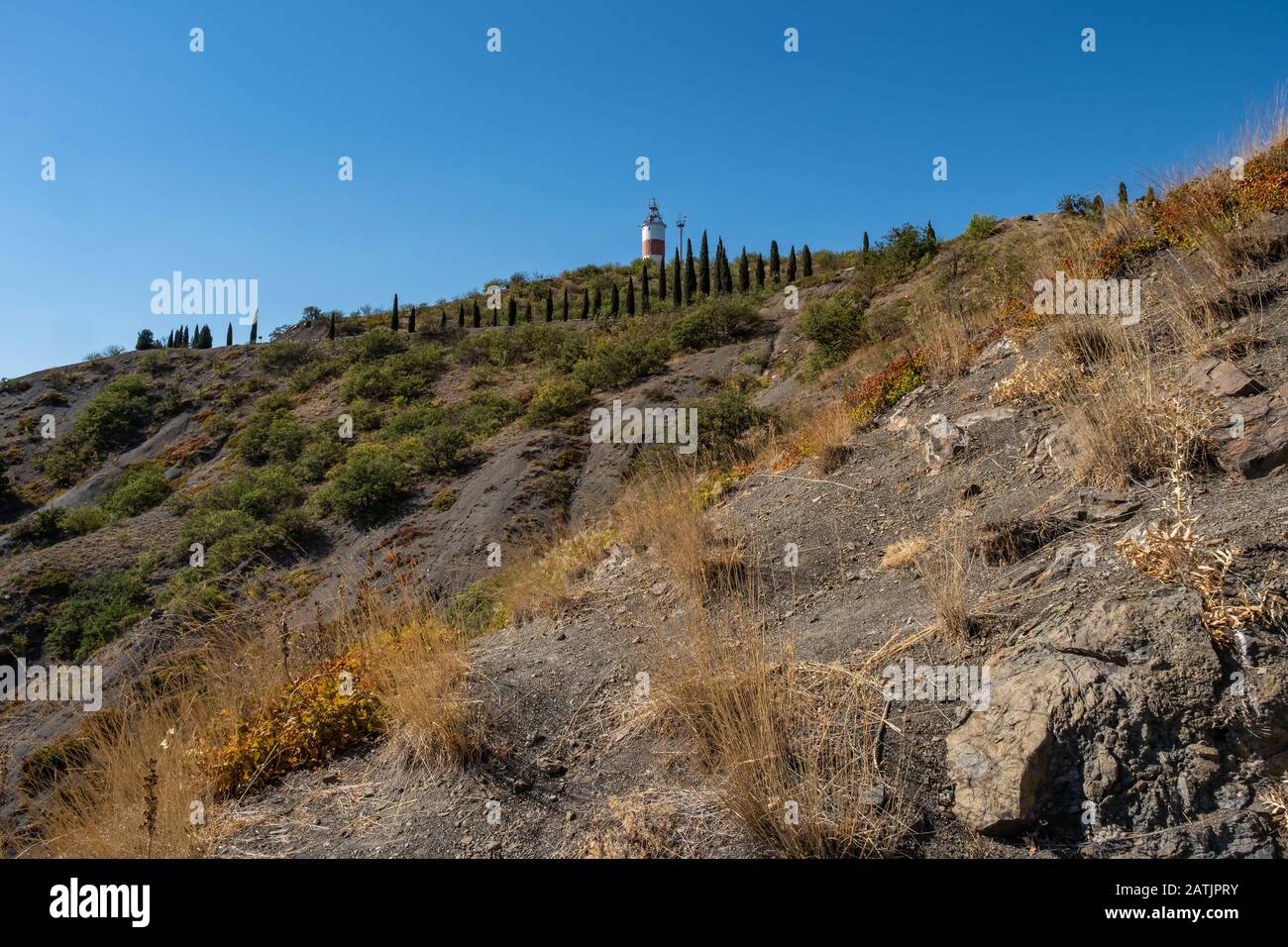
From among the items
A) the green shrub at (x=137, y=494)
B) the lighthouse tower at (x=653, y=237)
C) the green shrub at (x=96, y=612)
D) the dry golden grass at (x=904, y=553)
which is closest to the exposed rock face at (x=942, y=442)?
the dry golden grass at (x=904, y=553)

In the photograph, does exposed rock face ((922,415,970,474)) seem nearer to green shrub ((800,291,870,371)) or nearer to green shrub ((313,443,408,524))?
green shrub ((800,291,870,371))

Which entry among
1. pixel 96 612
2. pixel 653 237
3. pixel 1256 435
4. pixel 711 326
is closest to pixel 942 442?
pixel 1256 435

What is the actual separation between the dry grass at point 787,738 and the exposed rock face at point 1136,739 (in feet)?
1.25

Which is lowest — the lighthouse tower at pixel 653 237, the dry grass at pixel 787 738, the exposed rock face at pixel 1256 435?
the dry grass at pixel 787 738

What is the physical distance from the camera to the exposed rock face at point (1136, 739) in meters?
2.80

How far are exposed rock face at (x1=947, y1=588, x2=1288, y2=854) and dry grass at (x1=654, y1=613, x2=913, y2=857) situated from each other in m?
0.38

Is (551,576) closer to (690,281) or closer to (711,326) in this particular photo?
(711,326)

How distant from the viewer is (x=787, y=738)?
3.44 meters

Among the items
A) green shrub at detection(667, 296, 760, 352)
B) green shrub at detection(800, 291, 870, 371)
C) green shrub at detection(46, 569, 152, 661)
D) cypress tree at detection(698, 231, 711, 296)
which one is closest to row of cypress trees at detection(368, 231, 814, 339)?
cypress tree at detection(698, 231, 711, 296)

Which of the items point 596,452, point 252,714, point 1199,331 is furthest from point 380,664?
point 596,452

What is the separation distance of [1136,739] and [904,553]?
8.65 ft

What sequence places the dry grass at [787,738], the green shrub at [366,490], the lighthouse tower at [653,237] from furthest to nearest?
the lighthouse tower at [653,237]
the green shrub at [366,490]
the dry grass at [787,738]

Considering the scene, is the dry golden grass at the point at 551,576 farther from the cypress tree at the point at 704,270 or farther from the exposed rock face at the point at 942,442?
the cypress tree at the point at 704,270

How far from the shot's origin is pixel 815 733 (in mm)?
3449
